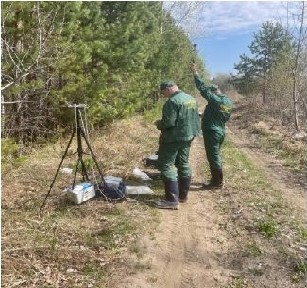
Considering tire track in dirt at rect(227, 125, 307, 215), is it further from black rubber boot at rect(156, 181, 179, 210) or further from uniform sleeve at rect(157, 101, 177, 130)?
uniform sleeve at rect(157, 101, 177, 130)

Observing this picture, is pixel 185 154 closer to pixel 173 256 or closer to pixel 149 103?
pixel 173 256

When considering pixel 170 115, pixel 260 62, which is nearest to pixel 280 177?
pixel 170 115

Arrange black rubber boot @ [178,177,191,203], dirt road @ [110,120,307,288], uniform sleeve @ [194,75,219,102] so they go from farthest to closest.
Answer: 1. uniform sleeve @ [194,75,219,102]
2. black rubber boot @ [178,177,191,203]
3. dirt road @ [110,120,307,288]

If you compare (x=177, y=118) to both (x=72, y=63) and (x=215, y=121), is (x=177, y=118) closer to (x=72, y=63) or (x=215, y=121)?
(x=215, y=121)

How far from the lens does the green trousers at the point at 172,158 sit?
695 centimetres

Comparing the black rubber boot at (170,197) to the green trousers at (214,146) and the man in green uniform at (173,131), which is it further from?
the green trousers at (214,146)

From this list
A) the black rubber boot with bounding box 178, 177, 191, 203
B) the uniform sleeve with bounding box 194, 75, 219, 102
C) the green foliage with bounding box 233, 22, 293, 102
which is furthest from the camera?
the green foliage with bounding box 233, 22, 293, 102

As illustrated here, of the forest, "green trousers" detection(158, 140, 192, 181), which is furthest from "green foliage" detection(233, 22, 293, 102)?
"green trousers" detection(158, 140, 192, 181)

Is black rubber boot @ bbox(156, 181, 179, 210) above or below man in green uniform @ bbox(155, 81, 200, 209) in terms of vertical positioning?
below

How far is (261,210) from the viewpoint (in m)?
7.10

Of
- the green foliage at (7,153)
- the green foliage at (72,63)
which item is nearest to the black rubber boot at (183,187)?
the green foliage at (7,153)

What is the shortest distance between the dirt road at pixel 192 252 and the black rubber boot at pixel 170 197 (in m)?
0.12

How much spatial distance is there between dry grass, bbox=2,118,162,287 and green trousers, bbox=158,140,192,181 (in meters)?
0.66

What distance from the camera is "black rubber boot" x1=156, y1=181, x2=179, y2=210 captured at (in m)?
6.96
